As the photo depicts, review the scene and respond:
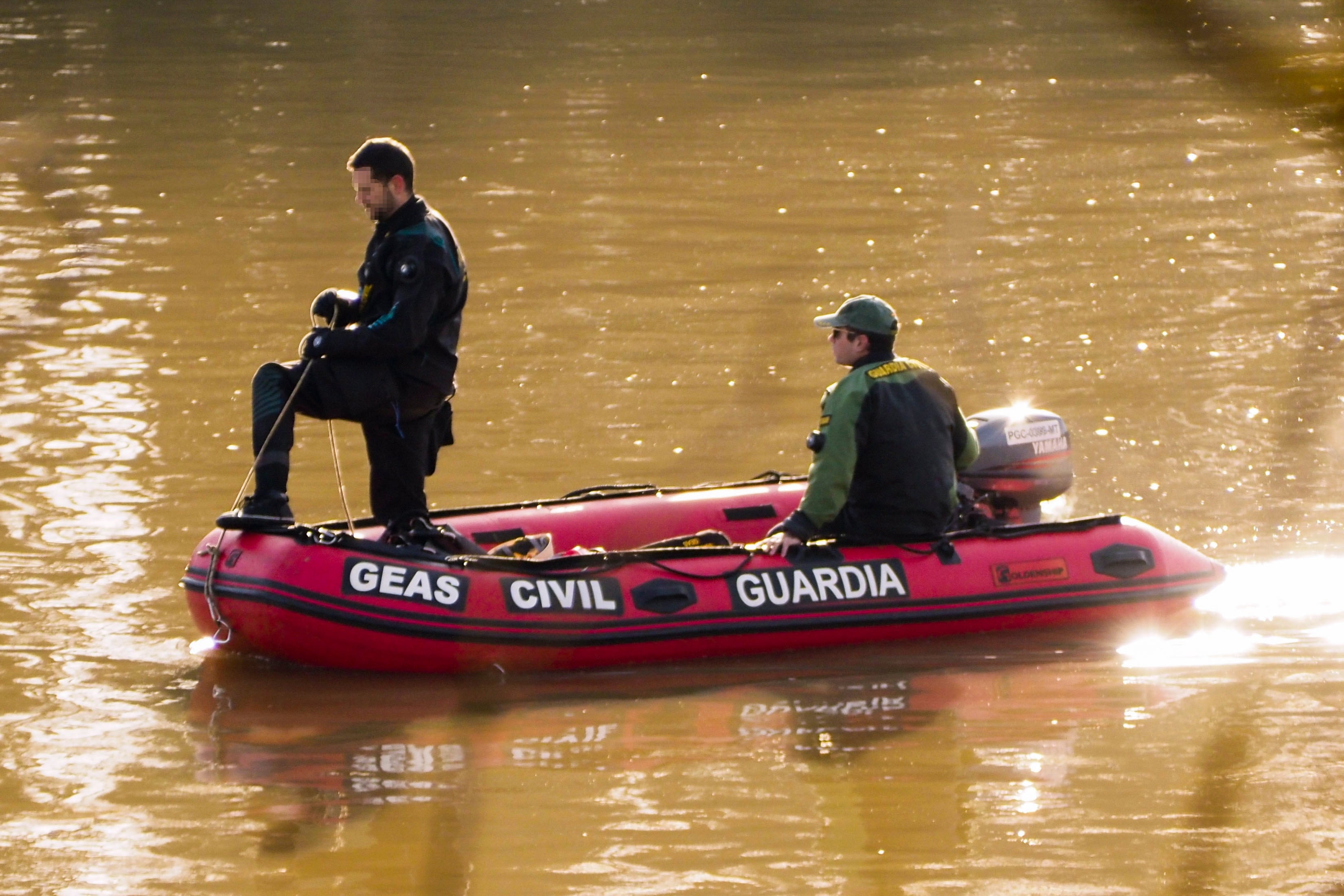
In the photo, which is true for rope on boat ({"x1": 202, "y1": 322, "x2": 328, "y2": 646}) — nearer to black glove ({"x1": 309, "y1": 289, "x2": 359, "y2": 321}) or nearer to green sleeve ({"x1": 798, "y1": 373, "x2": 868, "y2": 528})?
black glove ({"x1": 309, "y1": 289, "x2": 359, "y2": 321})

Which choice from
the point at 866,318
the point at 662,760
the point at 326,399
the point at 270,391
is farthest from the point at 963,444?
the point at 270,391

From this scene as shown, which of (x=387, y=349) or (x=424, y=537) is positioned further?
(x=424, y=537)

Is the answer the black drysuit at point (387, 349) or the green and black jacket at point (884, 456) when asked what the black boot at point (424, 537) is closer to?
the black drysuit at point (387, 349)

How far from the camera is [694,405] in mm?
8664

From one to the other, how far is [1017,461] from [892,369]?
3.05 ft

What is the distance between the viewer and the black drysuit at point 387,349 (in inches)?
213

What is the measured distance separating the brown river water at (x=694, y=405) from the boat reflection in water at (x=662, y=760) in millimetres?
17

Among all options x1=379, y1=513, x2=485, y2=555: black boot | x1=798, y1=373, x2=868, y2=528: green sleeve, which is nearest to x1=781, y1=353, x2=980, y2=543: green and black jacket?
x1=798, y1=373, x2=868, y2=528: green sleeve

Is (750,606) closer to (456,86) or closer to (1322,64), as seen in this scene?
(1322,64)

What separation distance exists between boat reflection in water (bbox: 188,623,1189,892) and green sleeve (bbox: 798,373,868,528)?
0.54 meters

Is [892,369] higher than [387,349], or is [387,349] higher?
A: [387,349]

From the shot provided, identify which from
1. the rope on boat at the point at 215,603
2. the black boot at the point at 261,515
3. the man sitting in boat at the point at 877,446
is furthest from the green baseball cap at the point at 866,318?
the rope on boat at the point at 215,603

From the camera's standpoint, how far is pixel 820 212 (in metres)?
12.8

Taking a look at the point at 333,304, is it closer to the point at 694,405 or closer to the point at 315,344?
the point at 315,344
